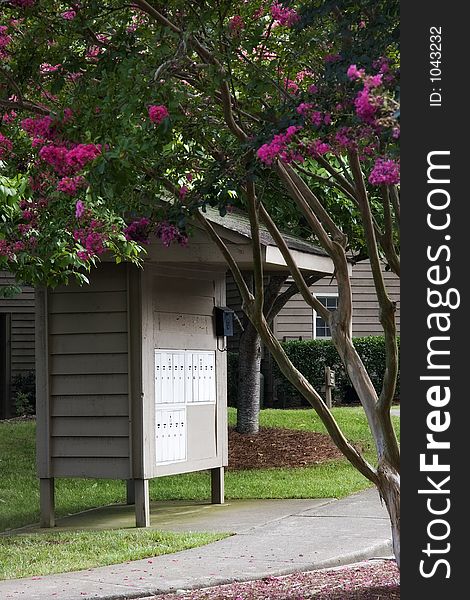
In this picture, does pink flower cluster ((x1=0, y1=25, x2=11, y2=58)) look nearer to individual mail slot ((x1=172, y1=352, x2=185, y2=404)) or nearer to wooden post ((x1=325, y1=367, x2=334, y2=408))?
individual mail slot ((x1=172, y1=352, x2=185, y2=404))

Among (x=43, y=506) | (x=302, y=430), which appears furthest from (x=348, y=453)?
(x=302, y=430)

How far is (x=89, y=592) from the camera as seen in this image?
7.30 meters

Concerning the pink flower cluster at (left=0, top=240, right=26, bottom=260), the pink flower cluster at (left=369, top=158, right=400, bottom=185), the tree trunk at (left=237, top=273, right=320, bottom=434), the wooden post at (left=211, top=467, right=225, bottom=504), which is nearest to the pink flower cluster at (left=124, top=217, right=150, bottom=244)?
the pink flower cluster at (left=0, top=240, right=26, bottom=260)

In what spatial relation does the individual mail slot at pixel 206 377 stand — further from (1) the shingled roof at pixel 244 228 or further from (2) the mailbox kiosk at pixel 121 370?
(1) the shingled roof at pixel 244 228

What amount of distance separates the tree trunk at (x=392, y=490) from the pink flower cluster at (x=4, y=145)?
3.44 metres

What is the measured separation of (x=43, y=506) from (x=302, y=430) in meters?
6.73

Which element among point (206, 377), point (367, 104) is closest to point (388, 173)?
point (367, 104)

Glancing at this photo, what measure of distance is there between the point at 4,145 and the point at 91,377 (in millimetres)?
3513

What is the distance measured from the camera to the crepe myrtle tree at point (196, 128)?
588 cm

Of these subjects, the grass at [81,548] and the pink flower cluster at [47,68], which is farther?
the grass at [81,548]

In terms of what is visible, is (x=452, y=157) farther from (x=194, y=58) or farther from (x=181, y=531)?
(x=181, y=531)

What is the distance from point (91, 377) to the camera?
11016 mm

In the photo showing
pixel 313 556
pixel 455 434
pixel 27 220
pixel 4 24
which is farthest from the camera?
pixel 27 220

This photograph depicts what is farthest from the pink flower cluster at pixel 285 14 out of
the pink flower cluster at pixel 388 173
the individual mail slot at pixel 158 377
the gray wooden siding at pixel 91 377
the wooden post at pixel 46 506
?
the wooden post at pixel 46 506
